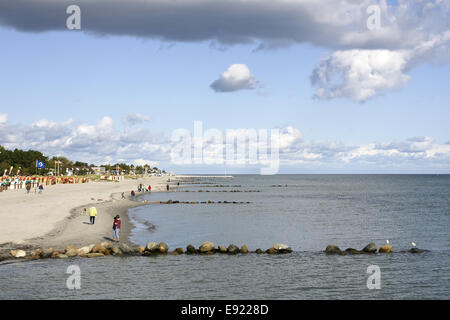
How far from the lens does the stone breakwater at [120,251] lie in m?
28.1

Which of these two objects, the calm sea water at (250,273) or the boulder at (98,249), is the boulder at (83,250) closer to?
the boulder at (98,249)

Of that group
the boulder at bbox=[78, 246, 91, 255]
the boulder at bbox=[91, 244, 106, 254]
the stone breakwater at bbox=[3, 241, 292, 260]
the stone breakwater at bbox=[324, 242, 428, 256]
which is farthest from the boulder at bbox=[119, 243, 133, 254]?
the stone breakwater at bbox=[324, 242, 428, 256]

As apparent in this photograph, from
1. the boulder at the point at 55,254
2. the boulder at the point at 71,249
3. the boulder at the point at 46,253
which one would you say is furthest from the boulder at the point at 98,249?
the boulder at the point at 46,253

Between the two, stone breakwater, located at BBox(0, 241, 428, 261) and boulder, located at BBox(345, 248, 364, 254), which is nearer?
stone breakwater, located at BBox(0, 241, 428, 261)

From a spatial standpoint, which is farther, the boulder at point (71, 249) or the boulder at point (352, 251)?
the boulder at point (352, 251)

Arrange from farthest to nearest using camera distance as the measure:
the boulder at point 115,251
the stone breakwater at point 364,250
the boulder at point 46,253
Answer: the stone breakwater at point 364,250 < the boulder at point 115,251 < the boulder at point 46,253

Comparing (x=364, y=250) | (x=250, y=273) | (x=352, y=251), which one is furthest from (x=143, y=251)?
(x=364, y=250)

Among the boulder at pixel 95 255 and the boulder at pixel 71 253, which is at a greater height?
the boulder at pixel 71 253

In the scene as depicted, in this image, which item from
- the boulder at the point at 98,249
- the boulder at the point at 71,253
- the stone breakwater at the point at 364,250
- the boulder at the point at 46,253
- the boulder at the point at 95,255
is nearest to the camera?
the boulder at the point at 46,253

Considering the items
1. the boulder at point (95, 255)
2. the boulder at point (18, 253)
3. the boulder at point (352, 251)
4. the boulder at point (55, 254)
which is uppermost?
the boulder at point (18, 253)

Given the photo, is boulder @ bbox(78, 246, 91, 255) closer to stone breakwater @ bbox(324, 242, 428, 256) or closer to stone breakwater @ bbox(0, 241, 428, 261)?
stone breakwater @ bbox(0, 241, 428, 261)

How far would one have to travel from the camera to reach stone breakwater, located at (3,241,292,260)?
2814cm
